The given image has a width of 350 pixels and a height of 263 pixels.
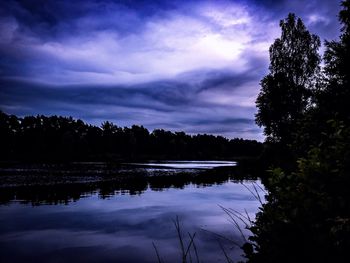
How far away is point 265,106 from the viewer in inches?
1679

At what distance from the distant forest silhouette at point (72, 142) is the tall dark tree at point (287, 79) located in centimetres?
8396

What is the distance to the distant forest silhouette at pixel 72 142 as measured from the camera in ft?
416

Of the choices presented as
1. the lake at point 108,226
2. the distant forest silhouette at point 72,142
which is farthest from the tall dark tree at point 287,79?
the distant forest silhouette at point 72,142

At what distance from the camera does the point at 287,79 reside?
42.1m

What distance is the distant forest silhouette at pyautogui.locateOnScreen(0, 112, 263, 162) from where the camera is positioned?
12675cm

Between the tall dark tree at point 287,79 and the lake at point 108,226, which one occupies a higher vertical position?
the tall dark tree at point 287,79

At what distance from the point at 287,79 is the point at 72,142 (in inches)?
4290

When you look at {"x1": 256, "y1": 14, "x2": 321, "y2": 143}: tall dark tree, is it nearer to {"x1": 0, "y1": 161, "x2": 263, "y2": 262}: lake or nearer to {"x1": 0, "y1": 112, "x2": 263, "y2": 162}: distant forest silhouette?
{"x1": 0, "y1": 161, "x2": 263, "y2": 262}: lake

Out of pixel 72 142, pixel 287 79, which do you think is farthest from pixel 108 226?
pixel 72 142

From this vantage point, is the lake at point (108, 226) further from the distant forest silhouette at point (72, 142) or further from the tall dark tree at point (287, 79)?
the distant forest silhouette at point (72, 142)

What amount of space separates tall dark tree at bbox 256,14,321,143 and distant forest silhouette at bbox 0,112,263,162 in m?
84.0

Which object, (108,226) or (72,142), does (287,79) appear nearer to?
(108,226)

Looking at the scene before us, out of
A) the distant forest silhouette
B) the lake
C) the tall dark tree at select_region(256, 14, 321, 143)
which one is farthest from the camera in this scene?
the distant forest silhouette

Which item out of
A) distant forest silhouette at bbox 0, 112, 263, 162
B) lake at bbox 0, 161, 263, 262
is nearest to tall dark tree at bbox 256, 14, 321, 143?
lake at bbox 0, 161, 263, 262
